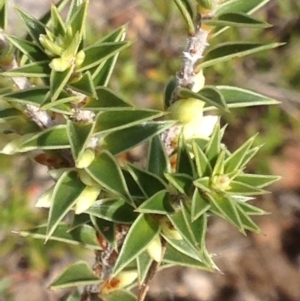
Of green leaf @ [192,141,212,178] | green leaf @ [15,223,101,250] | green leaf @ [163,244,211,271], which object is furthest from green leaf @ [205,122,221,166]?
green leaf @ [15,223,101,250]

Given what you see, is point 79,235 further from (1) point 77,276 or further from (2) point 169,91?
(2) point 169,91

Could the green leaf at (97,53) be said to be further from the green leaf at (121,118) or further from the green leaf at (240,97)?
the green leaf at (240,97)

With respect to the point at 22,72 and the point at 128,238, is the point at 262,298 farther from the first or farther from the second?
the point at 22,72

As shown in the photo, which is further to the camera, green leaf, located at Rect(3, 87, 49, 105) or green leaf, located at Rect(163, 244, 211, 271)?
green leaf, located at Rect(163, 244, 211, 271)

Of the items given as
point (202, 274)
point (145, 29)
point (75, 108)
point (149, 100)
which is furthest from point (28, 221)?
point (145, 29)

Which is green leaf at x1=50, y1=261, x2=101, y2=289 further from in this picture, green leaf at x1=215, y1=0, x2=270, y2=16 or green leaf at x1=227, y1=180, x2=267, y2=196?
green leaf at x1=215, y1=0, x2=270, y2=16
